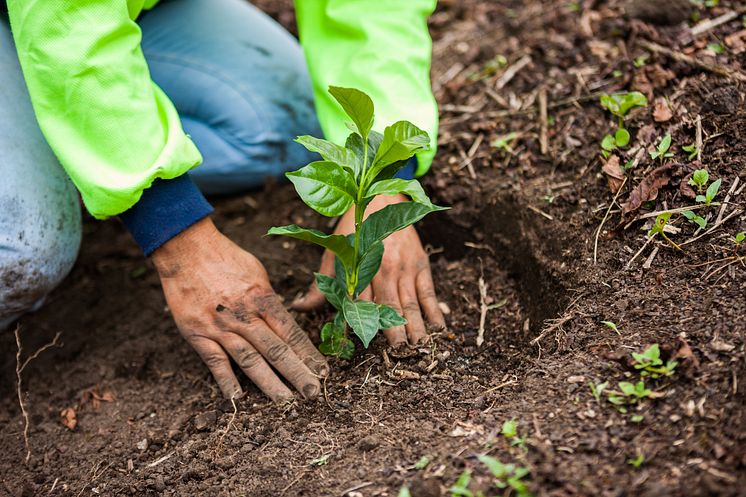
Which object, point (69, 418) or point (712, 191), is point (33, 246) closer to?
point (69, 418)

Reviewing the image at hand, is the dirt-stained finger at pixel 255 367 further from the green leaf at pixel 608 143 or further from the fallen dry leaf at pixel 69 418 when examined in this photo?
the green leaf at pixel 608 143

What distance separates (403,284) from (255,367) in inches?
Answer: 19.4

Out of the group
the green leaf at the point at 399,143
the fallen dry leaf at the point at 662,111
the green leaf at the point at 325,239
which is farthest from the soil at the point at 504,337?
the green leaf at the point at 399,143

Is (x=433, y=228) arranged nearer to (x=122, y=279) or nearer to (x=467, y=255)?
(x=467, y=255)

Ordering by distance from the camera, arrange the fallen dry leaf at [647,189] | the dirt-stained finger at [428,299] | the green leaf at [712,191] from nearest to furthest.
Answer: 1. the green leaf at [712,191]
2. the fallen dry leaf at [647,189]
3. the dirt-stained finger at [428,299]

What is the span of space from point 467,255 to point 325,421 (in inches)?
32.5

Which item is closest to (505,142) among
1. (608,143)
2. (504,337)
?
(608,143)

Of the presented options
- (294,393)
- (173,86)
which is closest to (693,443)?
(294,393)

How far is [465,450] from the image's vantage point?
1.45m

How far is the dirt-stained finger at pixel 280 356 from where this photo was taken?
1.80 meters

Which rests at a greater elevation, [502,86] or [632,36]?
[632,36]

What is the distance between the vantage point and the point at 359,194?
1596 millimetres

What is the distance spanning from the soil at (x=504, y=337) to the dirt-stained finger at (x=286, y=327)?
0.28ft

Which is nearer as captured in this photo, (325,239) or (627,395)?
(627,395)
